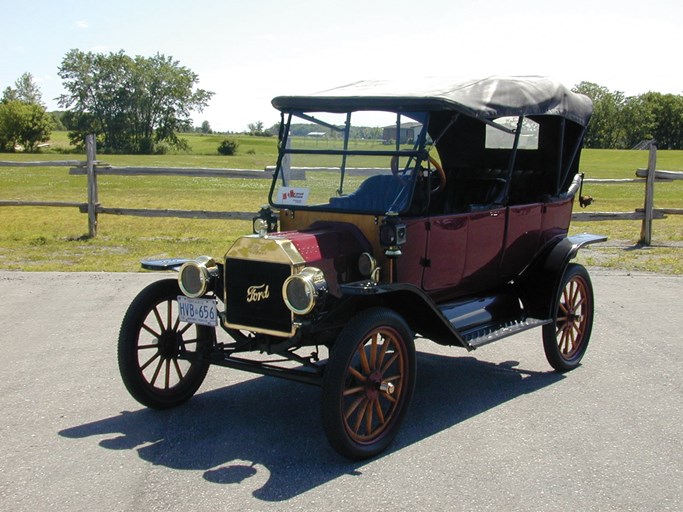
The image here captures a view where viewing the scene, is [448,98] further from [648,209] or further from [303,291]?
[648,209]

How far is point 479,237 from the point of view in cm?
649

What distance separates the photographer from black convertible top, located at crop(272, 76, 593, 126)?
5.77m

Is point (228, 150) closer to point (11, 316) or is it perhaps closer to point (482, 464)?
point (11, 316)

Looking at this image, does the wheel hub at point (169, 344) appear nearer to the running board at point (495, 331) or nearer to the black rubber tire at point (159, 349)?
the black rubber tire at point (159, 349)

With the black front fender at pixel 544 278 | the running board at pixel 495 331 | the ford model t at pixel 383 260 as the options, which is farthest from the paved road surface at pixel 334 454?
the black front fender at pixel 544 278

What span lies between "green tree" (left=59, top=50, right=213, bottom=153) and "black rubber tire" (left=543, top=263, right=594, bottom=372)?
246 feet

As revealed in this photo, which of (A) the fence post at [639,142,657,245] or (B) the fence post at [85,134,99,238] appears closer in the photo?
(A) the fence post at [639,142,657,245]

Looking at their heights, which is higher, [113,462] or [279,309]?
[279,309]

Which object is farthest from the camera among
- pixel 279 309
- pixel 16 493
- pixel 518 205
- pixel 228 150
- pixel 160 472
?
pixel 228 150

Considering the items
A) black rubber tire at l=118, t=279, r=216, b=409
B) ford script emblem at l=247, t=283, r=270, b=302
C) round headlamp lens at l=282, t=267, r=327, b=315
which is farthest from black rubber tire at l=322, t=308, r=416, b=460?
black rubber tire at l=118, t=279, r=216, b=409

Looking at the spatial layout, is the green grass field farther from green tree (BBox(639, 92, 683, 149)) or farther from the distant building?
green tree (BBox(639, 92, 683, 149))

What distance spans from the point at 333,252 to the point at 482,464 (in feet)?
5.26

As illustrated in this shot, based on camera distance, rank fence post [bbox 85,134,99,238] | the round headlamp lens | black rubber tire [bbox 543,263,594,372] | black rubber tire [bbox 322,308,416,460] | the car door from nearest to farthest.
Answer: black rubber tire [bbox 322,308,416,460], the round headlamp lens, the car door, black rubber tire [bbox 543,263,594,372], fence post [bbox 85,134,99,238]

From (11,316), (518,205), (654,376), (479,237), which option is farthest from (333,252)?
(11,316)
